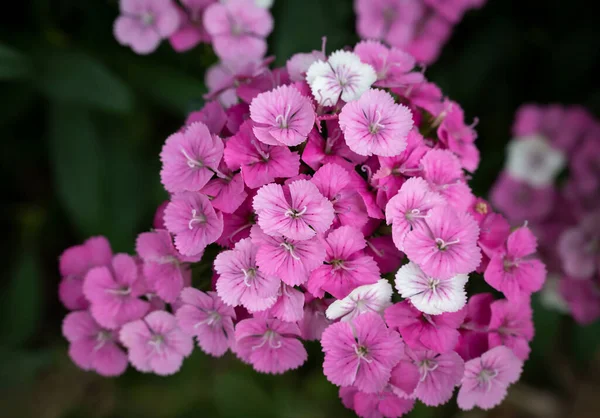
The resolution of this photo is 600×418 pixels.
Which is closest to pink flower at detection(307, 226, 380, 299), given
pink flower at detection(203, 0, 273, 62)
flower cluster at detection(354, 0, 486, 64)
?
pink flower at detection(203, 0, 273, 62)

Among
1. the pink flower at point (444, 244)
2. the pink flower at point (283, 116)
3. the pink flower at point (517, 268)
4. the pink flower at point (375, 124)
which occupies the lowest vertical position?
the pink flower at point (517, 268)

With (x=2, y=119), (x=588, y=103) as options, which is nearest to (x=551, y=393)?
(x=588, y=103)

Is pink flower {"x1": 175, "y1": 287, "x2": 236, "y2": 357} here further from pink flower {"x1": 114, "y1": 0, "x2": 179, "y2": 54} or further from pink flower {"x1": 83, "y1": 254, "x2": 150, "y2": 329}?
pink flower {"x1": 114, "y1": 0, "x2": 179, "y2": 54}

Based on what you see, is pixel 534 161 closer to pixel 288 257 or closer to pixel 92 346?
pixel 288 257

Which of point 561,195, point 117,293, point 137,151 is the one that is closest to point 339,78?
point 117,293

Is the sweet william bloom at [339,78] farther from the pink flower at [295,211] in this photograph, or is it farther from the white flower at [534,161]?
the white flower at [534,161]

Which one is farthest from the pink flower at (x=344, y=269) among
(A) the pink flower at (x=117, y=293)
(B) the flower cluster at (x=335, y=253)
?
(A) the pink flower at (x=117, y=293)
